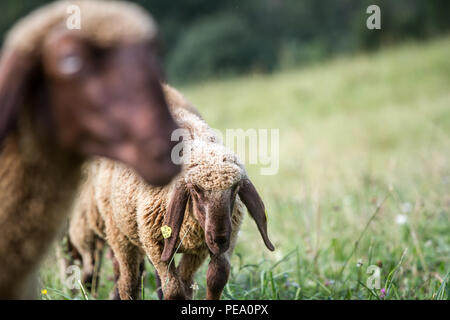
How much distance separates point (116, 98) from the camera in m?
1.55

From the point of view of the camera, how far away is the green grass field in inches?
150

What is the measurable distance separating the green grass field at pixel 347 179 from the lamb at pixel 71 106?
Result: 1547 mm

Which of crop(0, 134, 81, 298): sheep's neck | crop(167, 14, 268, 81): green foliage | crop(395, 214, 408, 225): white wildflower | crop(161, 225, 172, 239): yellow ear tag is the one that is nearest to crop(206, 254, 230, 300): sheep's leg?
crop(161, 225, 172, 239): yellow ear tag

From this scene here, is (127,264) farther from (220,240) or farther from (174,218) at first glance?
(220,240)

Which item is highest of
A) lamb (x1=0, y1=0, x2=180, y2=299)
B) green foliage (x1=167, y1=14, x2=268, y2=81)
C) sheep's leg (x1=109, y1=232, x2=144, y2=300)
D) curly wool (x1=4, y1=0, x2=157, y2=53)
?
green foliage (x1=167, y1=14, x2=268, y2=81)

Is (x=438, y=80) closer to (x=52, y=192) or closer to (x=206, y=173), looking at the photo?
(x=206, y=173)

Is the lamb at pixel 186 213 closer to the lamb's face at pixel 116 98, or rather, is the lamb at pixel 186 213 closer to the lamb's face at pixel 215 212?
the lamb's face at pixel 215 212

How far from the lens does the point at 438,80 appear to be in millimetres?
12578

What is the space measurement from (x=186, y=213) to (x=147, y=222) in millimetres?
218

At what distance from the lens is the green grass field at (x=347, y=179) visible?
150 inches

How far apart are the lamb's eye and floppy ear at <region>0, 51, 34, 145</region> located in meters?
0.13
